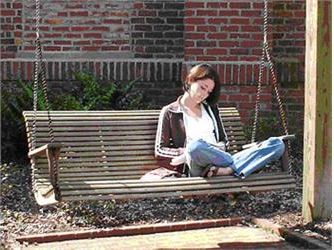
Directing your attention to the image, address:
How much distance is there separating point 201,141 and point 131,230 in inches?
31.1

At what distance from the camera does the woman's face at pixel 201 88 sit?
19.3ft

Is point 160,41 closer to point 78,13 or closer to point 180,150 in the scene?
point 78,13

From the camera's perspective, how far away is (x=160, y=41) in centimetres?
858

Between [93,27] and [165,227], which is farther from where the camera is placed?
[93,27]

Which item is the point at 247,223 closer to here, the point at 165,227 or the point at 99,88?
the point at 165,227

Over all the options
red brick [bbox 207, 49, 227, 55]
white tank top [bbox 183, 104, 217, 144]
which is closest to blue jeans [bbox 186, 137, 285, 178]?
white tank top [bbox 183, 104, 217, 144]

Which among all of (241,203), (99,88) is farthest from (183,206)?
(99,88)

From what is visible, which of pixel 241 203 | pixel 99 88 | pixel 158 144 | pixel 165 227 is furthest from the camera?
pixel 99 88

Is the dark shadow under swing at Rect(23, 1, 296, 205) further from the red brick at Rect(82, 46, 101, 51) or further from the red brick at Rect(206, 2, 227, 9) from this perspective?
Answer: the red brick at Rect(82, 46, 101, 51)

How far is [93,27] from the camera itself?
856 centimetres

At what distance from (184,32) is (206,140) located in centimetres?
254

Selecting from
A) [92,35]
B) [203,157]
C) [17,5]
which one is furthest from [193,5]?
[203,157]

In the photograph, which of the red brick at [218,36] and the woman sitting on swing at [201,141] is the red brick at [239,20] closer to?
the red brick at [218,36]

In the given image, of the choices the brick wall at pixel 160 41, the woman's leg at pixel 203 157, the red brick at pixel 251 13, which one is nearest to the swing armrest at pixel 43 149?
the woman's leg at pixel 203 157
